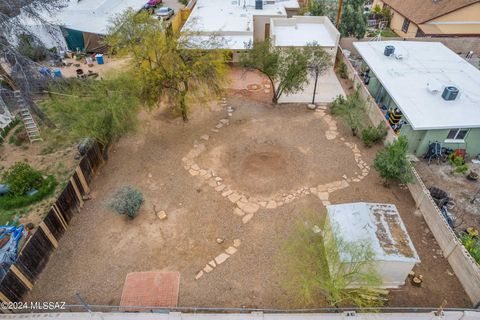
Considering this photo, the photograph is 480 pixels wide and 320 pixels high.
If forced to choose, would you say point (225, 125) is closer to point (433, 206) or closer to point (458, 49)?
point (433, 206)

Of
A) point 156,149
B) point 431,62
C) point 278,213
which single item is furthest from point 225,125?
point 431,62

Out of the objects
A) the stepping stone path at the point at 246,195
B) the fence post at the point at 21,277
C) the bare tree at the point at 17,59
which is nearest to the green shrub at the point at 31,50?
the bare tree at the point at 17,59

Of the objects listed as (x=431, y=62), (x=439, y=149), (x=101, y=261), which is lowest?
(x=101, y=261)

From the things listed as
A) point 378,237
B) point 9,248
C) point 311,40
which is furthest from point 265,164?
point 311,40

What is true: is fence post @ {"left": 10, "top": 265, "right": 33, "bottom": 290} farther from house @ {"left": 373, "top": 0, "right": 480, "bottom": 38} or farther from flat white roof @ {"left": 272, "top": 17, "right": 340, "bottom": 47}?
house @ {"left": 373, "top": 0, "right": 480, "bottom": 38}

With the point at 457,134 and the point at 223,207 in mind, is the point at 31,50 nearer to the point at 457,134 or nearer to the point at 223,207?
the point at 223,207

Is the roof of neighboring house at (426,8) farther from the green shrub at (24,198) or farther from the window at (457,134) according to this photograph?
the green shrub at (24,198)
